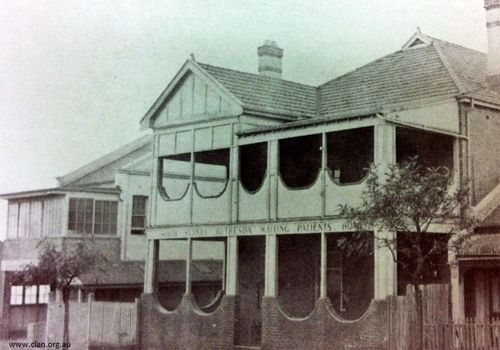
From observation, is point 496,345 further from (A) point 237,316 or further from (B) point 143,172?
(B) point 143,172

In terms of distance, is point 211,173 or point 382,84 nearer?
point 382,84

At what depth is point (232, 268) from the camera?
22500 millimetres

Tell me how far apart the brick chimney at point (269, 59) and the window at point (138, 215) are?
728cm

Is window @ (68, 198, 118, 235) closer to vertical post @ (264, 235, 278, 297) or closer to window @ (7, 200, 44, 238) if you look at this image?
window @ (7, 200, 44, 238)

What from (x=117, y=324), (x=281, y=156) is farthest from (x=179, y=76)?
(x=117, y=324)

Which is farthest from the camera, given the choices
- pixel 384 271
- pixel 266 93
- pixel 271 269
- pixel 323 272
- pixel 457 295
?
pixel 266 93

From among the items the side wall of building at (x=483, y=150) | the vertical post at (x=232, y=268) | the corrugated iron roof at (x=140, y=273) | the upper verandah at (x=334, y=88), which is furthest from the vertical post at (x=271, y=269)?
the corrugated iron roof at (x=140, y=273)

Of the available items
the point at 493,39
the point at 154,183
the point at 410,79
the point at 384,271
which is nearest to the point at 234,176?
the point at 154,183

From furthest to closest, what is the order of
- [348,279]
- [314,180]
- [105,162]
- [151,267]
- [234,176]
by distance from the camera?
[105,162] < [151,267] < [348,279] < [314,180] < [234,176]

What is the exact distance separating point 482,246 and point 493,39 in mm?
7253

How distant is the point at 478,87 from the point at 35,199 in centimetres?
1780

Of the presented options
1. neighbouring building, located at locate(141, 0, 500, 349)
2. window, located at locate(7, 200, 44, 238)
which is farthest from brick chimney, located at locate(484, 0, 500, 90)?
window, located at locate(7, 200, 44, 238)

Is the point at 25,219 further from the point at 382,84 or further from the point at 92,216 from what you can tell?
the point at 382,84

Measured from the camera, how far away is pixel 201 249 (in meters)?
33.7
